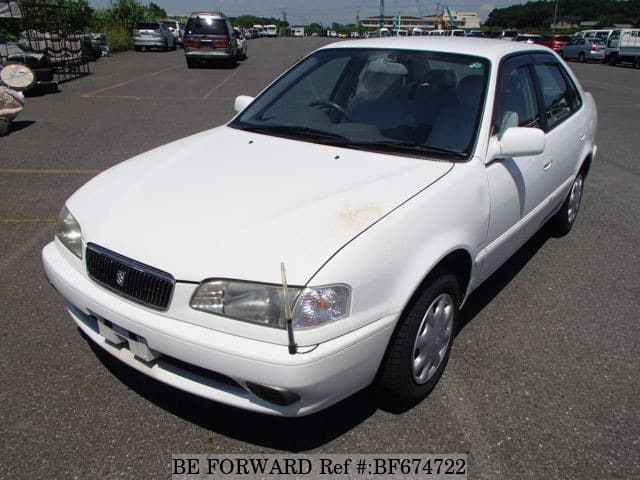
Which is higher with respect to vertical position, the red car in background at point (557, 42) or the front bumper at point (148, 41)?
the front bumper at point (148, 41)

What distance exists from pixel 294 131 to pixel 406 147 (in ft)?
2.39

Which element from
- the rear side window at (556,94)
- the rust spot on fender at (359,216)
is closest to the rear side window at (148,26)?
the rear side window at (556,94)

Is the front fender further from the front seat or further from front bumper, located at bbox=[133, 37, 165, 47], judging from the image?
front bumper, located at bbox=[133, 37, 165, 47]

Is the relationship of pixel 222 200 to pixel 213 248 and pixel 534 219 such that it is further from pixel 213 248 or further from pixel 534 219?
pixel 534 219

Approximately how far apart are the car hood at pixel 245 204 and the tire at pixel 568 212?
7.64 ft

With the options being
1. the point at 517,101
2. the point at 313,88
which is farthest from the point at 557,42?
the point at 313,88

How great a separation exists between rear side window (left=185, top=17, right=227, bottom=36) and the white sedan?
18.7 m

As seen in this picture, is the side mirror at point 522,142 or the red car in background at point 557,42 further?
the red car in background at point 557,42

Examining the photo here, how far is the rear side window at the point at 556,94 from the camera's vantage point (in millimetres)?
3717

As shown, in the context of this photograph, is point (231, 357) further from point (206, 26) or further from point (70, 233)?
point (206, 26)

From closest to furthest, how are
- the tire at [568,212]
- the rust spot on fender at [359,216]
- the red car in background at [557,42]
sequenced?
the rust spot on fender at [359,216] → the tire at [568,212] → the red car in background at [557,42]

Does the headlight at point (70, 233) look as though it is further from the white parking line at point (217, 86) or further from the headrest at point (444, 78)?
the white parking line at point (217, 86)

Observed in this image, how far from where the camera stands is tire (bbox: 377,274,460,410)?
7.47 ft

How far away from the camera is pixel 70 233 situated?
2.55 m
